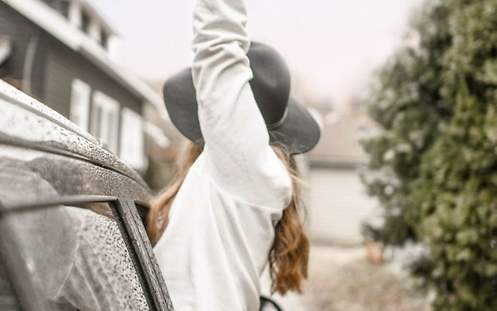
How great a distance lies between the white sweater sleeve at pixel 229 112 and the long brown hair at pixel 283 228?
0.31 meters

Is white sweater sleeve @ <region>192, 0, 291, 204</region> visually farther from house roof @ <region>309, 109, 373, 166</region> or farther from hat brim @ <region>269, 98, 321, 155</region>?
house roof @ <region>309, 109, 373, 166</region>

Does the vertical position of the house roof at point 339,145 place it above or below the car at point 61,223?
below

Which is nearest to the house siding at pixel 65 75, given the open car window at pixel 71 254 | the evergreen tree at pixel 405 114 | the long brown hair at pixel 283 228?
the evergreen tree at pixel 405 114

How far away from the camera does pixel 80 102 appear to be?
50.2 feet

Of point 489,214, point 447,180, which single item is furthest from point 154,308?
point 447,180

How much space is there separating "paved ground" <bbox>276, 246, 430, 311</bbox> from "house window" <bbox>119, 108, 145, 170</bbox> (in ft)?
25.0

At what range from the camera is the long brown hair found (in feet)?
7.51

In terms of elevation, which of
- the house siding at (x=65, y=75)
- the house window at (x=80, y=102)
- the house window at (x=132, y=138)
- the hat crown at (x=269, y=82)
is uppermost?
the hat crown at (x=269, y=82)

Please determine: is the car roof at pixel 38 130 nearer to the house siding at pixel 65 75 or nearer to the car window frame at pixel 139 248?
the car window frame at pixel 139 248

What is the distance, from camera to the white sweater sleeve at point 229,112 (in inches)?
74.4

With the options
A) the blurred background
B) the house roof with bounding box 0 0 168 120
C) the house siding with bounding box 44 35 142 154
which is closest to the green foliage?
the blurred background

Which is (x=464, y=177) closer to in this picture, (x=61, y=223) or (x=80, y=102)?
(x=61, y=223)

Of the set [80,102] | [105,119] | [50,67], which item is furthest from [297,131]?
[105,119]

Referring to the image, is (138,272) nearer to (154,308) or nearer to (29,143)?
(154,308)
